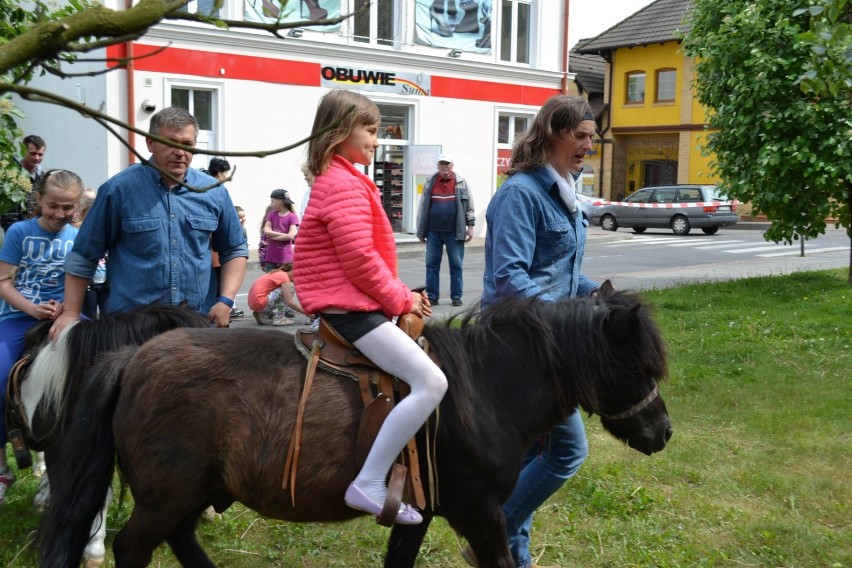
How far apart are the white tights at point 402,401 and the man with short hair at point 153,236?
4.19 feet

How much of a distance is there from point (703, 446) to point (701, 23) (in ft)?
31.2

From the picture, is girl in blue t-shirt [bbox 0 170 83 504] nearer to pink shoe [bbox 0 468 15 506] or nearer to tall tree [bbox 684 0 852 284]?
Result: pink shoe [bbox 0 468 15 506]

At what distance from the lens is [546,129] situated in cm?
393

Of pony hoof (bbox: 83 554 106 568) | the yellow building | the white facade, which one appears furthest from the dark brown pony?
the yellow building

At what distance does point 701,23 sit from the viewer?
13367mm

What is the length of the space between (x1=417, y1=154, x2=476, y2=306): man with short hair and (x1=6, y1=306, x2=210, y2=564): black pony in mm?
8682

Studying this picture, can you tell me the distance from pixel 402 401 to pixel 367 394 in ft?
0.52

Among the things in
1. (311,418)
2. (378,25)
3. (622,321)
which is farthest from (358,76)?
(311,418)

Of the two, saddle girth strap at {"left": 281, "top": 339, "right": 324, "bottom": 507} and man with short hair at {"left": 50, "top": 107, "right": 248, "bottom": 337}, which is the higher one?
man with short hair at {"left": 50, "top": 107, "right": 248, "bottom": 337}

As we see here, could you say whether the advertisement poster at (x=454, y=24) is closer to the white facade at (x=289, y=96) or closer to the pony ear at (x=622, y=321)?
the white facade at (x=289, y=96)

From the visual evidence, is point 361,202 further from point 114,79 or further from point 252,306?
point 114,79

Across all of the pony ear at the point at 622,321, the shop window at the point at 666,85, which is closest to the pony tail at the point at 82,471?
the pony ear at the point at 622,321

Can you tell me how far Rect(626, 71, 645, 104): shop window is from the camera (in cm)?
3850

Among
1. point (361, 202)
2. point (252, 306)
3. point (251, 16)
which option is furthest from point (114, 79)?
point (361, 202)
